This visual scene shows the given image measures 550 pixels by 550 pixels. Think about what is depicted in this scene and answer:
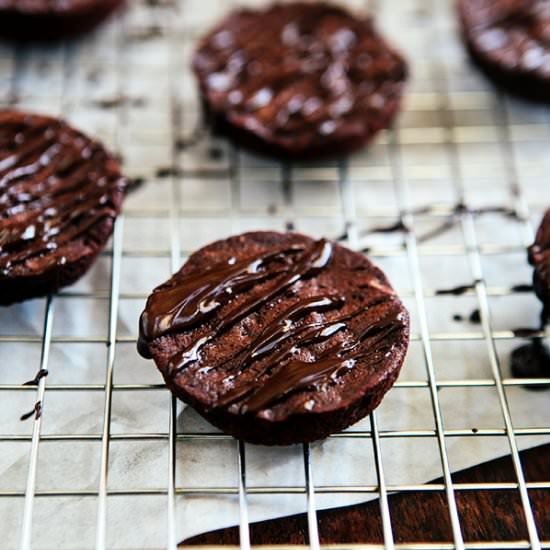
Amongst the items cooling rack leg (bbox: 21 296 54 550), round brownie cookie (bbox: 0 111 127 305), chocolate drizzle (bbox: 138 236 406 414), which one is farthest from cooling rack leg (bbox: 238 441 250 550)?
round brownie cookie (bbox: 0 111 127 305)

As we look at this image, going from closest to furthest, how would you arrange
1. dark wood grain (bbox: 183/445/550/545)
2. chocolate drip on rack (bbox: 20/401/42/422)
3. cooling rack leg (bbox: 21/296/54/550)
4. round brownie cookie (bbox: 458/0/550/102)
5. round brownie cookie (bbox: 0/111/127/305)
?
1. cooling rack leg (bbox: 21/296/54/550)
2. dark wood grain (bbox: 183/445/550/545)
3. chocolate drip on rack (bbox: 20/401/42/422)
4. round brownie cookie (bbox: 0/111/127/305)
5. round brownie cookie (bbox: 458/0/550/102)

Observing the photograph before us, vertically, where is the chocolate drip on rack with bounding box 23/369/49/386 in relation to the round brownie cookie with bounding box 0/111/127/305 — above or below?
below

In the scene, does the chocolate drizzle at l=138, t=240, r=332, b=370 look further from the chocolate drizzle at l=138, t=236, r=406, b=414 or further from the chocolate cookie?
the chocolate cookie

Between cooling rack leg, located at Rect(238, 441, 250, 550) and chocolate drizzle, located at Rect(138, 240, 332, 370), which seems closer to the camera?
cooling rack leg, located at Rect(238, 441, 250, 550)

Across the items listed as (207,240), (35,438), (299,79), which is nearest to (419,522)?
(35,438)

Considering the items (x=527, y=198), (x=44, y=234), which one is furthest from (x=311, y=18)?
(x=44, y=234)

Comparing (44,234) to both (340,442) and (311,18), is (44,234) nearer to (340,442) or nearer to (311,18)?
(340,442)

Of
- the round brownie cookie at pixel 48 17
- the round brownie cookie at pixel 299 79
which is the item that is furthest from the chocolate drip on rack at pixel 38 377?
the round brownie cookie at pixel 48 17
